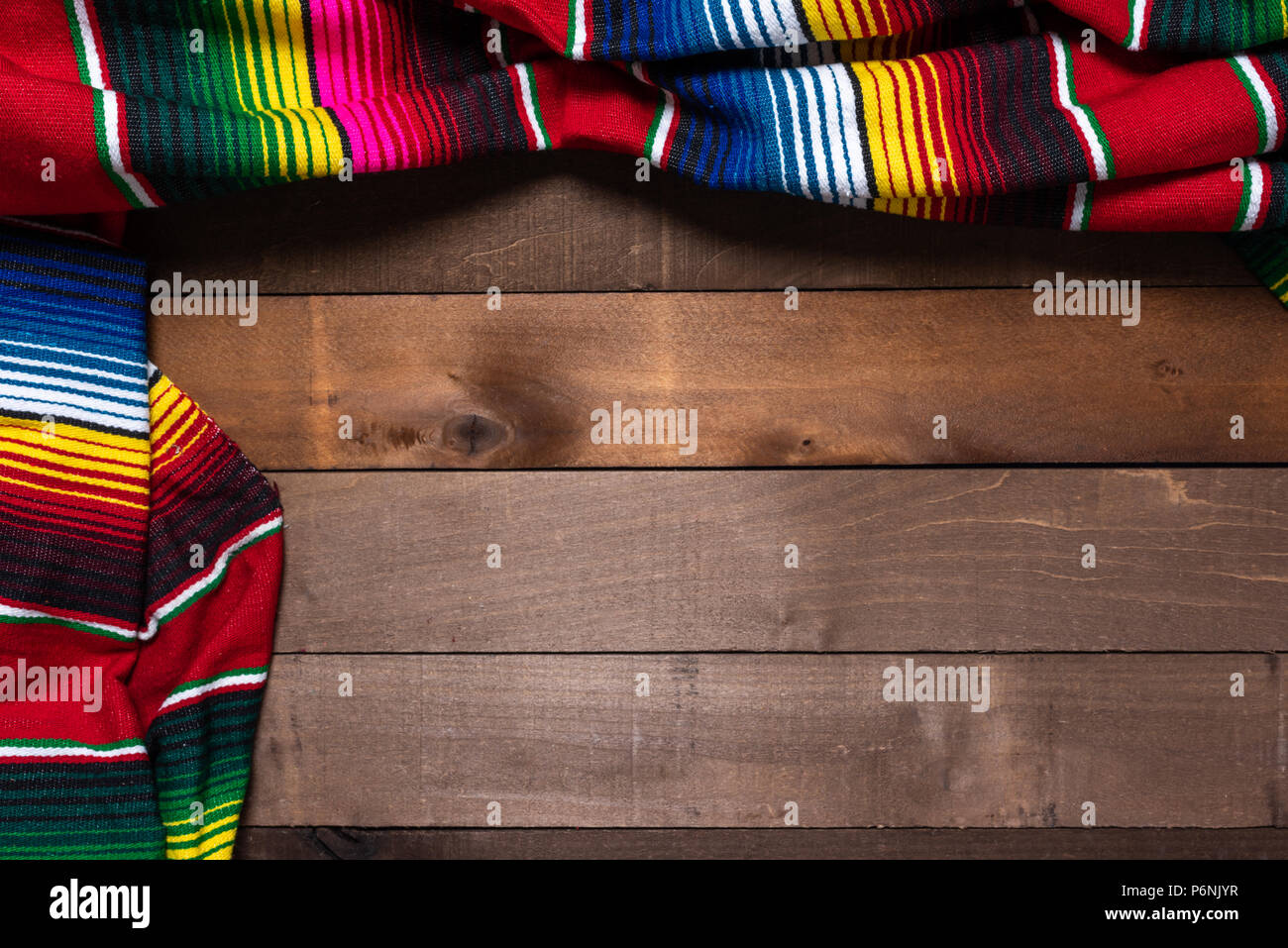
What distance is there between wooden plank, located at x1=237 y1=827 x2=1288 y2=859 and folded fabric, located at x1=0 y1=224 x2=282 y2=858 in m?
0.08

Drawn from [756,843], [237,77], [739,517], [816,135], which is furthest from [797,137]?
[756,843]

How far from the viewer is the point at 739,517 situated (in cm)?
69

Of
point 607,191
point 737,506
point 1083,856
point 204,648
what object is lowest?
point 1083,856

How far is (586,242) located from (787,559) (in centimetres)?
29

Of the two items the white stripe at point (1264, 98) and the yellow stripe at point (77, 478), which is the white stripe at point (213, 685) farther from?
the white stripe at point (1264, 98)

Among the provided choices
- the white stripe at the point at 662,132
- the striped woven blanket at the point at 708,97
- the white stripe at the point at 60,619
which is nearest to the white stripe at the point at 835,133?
the striped woven blanket at the point at 708,97

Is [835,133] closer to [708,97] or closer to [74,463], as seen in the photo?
[708,97]

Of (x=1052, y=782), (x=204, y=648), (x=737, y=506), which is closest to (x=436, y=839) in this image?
(x=204, y=648)

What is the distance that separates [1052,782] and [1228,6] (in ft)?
1.91

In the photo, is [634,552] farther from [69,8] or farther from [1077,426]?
[69,8]

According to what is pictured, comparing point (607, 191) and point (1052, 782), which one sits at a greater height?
point (607, 191)

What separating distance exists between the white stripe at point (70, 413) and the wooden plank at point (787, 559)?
12 centimetres

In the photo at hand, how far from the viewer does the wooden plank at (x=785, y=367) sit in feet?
2.24

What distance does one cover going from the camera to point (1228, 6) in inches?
24.0
